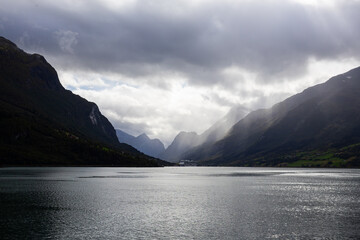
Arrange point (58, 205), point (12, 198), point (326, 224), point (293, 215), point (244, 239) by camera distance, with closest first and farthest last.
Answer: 1. point (244, 239)
2. point (326, 224)
3. point (293, 215)
4. point (58, 205)
5. point (12, 198)

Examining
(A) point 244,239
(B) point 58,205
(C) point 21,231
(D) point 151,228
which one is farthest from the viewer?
(B) point 58,205

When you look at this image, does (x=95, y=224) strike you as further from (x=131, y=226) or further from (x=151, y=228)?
(x=151, y=228)

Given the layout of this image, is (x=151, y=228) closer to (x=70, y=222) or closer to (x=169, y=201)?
(x=70, y=222)

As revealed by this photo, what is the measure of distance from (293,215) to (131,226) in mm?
37102

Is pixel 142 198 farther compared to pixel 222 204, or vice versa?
pixel 142 198

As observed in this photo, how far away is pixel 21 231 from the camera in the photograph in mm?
54375

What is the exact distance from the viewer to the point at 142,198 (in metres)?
100

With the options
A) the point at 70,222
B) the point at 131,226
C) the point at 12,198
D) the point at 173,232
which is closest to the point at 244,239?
the point at 173,232

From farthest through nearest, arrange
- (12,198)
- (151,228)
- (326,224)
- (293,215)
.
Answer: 1. (12,198)
2. (293,215)
3. (326,224)
4. (151,228)

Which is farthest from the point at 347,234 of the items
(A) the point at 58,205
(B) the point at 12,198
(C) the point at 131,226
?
(B) the point at 12,198

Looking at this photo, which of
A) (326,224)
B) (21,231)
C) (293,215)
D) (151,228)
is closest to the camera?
(21,231)

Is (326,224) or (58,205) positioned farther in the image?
(58,205)

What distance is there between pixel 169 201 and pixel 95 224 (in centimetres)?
3566

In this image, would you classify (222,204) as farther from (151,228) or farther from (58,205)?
(58,205)
